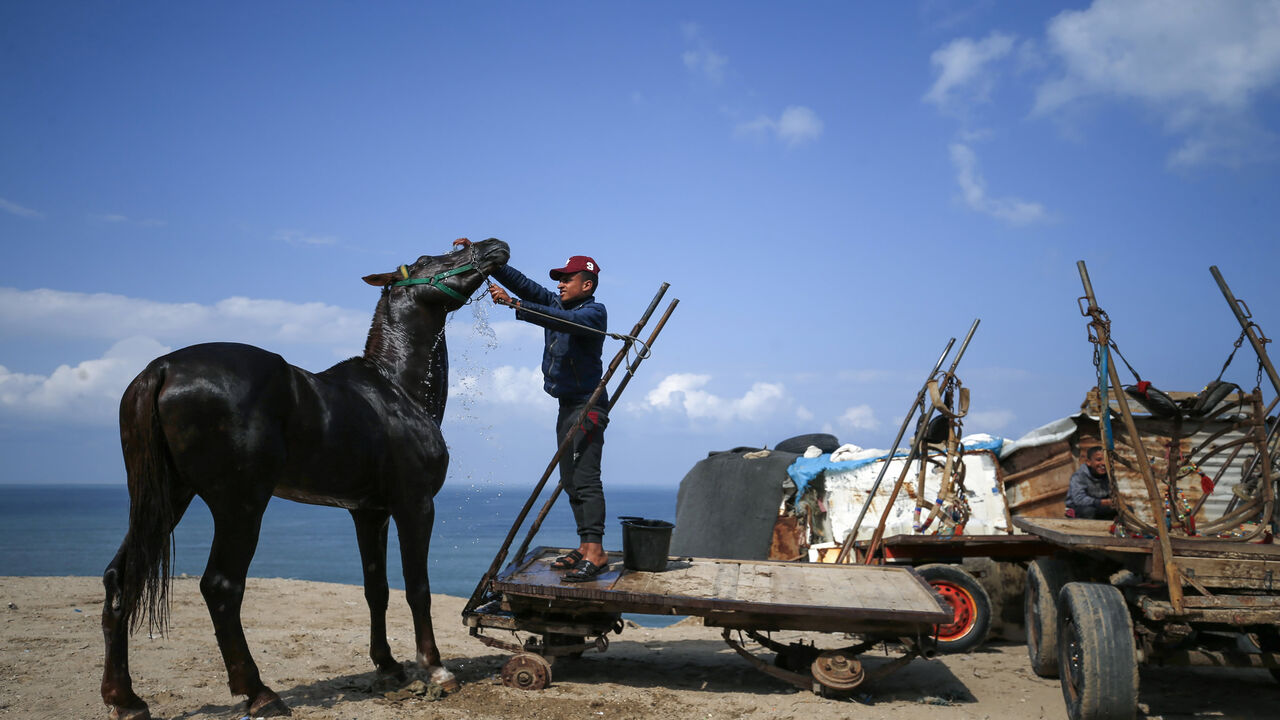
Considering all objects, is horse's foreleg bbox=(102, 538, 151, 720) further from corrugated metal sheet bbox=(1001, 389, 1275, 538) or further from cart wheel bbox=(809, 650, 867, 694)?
corrugated metal sheet bbox=(1001, 389, 1275, 538)

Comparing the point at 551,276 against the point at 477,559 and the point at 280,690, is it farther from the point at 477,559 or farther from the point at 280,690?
the point at 477,559

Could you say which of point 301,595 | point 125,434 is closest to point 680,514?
point 301,595

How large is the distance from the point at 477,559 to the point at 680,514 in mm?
35555

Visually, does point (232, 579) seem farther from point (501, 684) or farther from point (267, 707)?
point (501, 684)

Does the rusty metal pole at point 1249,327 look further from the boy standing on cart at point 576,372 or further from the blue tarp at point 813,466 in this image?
the blue tarp at point 813,466

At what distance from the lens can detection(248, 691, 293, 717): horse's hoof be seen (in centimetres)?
399

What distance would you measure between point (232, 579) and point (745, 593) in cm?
267

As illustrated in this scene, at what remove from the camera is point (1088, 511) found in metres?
7.26

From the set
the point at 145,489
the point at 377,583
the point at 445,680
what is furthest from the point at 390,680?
the point at 145,489

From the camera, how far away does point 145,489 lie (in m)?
3.75

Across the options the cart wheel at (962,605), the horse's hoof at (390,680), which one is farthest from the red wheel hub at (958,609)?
the horse's hoof at (390,680)

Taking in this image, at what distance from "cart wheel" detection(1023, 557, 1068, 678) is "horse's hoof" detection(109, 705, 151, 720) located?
17.1ft

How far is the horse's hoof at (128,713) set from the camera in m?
3.79

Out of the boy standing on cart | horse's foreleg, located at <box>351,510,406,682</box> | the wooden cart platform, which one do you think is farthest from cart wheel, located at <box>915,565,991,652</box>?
horse's foreleg, located at <box>351,510,406,682</box>
